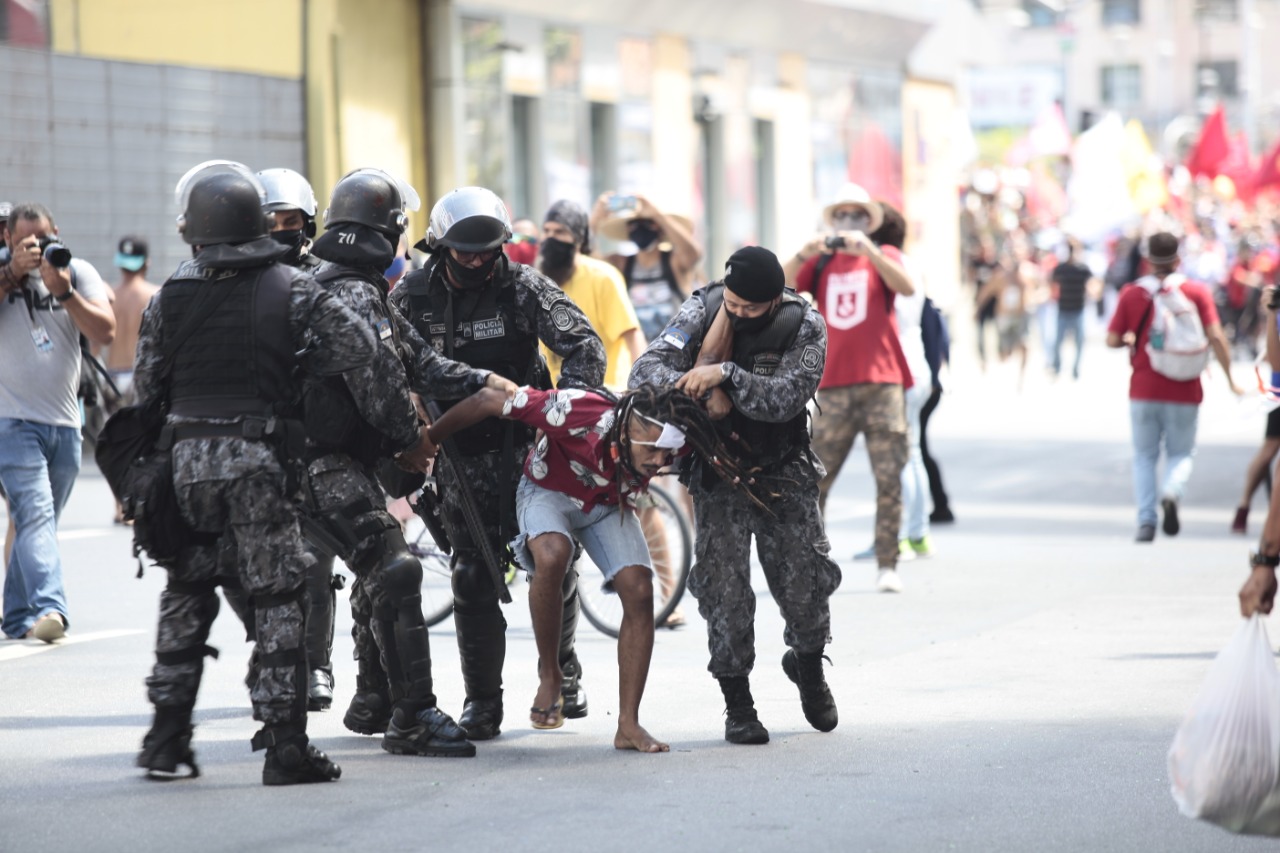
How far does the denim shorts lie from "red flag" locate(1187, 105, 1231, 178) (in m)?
43.5

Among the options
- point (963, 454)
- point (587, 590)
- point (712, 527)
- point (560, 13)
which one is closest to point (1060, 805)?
point (712, 527)

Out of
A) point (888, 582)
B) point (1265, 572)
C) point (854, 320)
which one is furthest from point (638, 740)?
point (854, 320)

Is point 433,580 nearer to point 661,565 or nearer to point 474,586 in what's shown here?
point 661,565

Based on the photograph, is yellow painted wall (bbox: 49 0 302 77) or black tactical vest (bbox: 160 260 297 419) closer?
black tactical vest (bbox: 160 260 297 419)

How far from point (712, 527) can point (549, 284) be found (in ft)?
3.26

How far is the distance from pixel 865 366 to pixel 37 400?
412 cm

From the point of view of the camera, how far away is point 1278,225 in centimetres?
4375

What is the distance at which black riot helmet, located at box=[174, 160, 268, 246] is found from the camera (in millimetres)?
6012

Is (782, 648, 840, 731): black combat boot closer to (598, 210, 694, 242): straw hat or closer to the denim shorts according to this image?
the denim shorts

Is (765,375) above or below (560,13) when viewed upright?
below

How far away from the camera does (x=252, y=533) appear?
6016 millimetres

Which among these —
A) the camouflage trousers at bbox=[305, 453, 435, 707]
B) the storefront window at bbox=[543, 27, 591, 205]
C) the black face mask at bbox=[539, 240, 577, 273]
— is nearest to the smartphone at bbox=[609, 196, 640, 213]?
the black face mask at bbox=[539, 240, 577, 273]

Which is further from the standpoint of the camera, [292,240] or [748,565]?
[292,240]

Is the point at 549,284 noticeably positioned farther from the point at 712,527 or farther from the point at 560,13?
the point at 560,13
